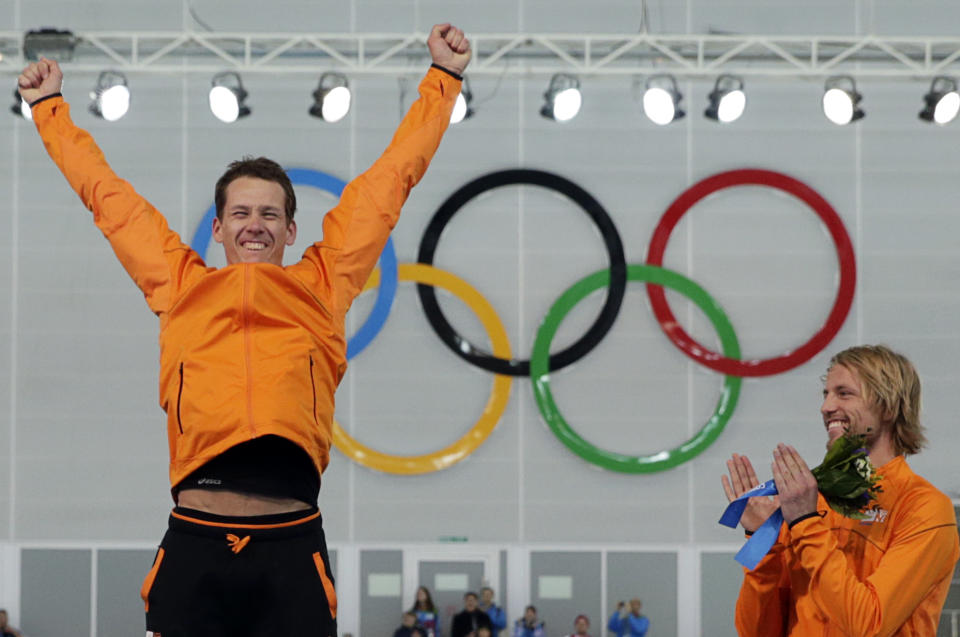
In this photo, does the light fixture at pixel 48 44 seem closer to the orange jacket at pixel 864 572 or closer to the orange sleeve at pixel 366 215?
the orange sleeve at pixel 366 215

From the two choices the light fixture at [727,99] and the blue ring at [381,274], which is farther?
the blue ring at [381,274]

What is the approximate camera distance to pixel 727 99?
390 inches

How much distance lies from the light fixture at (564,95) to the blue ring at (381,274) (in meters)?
2.56

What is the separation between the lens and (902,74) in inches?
391

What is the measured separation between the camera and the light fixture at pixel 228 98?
9.78 metres

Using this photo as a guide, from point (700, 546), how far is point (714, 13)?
5457mm

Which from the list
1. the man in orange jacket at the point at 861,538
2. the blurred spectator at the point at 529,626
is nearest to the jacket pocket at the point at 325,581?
the man in orange jacket at the point at 861,538

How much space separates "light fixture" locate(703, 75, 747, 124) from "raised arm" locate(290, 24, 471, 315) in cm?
754

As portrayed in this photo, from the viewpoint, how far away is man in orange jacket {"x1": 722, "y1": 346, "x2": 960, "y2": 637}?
263 cm

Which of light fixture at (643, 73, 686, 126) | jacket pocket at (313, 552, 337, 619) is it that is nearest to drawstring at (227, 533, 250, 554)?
jacket pocket at (313, 552, 337, 619)

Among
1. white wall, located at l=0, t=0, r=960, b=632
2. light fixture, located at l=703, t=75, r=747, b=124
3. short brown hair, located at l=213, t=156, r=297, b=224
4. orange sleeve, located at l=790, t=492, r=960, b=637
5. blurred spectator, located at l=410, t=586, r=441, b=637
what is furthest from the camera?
white wall, located at l=0, t=0, r=960, b=632

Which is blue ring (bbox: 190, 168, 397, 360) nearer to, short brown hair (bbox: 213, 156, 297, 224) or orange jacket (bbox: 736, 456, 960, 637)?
orange jacket (bbox: 736, 456, 960, 637)

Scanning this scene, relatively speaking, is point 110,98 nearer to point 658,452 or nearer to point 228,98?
point 228,98

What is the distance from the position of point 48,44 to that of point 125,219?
8.23 meters
